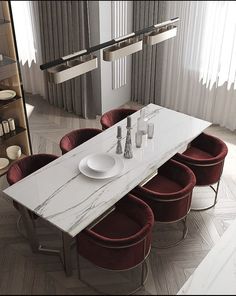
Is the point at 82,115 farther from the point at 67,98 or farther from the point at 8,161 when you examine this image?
the point at 8,161

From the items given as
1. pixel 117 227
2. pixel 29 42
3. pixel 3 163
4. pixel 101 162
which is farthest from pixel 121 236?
pixel 29 42

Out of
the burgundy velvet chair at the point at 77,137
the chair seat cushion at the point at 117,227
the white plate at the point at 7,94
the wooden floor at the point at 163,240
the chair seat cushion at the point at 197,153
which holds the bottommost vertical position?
the wooden floor at the point at 163,240

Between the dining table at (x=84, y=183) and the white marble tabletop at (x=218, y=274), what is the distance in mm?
642

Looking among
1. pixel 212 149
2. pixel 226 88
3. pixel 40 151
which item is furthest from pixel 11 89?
pixel 226 88

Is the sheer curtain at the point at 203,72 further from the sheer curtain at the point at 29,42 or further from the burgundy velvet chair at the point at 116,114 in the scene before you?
the sheer curtain at the point at 29,42

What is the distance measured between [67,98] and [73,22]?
94 centimetres

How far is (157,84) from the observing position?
4.44 metres

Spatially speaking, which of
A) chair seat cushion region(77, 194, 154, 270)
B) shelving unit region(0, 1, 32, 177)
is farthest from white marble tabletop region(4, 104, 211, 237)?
shelving unit region(0, 1, 32, 177)

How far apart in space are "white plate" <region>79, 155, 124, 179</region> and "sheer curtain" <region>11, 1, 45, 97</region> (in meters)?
2.38

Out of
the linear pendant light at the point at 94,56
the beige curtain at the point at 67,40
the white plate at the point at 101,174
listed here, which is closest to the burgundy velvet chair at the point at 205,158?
the white plate at the point at 101,174

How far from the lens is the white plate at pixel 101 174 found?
102 inches

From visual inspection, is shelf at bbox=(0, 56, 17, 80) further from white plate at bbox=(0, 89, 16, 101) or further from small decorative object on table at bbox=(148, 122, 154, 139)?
small decorative object on table at bbox=(148, 122, 154, 139)

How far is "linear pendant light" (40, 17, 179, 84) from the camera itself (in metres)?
2.00

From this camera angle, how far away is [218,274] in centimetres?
156
